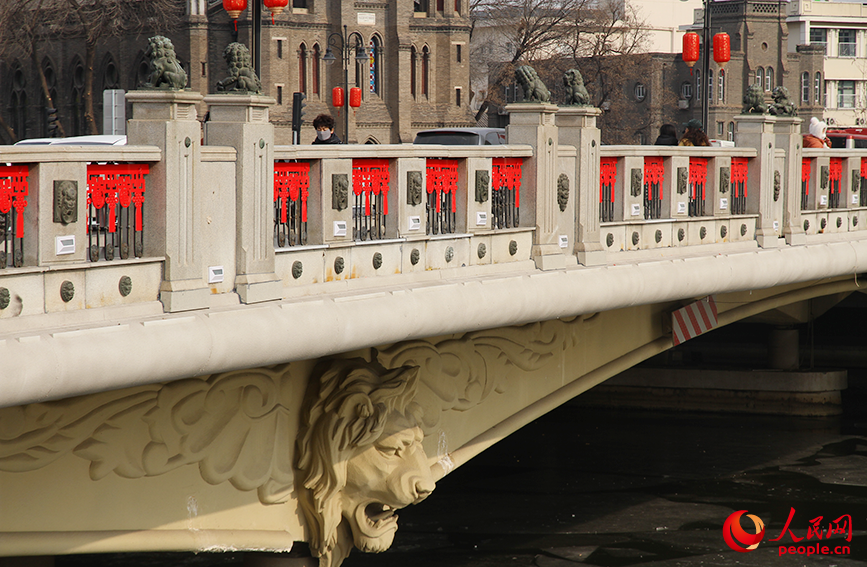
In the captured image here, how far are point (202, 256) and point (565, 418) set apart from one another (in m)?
16.1

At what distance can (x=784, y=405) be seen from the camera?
2161 cm

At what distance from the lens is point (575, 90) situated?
10.0 meters

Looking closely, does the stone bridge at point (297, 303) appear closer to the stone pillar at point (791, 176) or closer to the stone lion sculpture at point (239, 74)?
the stone lion sculpture at point (239, 74)

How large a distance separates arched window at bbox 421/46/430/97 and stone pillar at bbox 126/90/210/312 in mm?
60532

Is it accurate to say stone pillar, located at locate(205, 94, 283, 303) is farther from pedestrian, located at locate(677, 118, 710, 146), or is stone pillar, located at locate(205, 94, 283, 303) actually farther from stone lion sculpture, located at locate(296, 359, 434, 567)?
pedestrian, located at locate(677, 118, 710, 146)

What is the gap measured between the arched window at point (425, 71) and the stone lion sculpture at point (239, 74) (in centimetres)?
5994

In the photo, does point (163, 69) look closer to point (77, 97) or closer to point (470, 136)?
point (470, 136)

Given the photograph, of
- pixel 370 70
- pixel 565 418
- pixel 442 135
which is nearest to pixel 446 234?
pixel 442 135

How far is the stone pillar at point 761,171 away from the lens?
12703 mm

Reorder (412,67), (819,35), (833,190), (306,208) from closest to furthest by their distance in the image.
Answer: (306,208)
(833,190)
(412,67)
(819,35)

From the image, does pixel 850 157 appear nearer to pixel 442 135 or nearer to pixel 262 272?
pixel 442 135

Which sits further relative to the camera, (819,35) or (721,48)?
(819,35)

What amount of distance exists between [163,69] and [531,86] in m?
3.86

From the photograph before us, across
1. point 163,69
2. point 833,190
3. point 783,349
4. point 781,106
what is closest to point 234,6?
point 163,69
